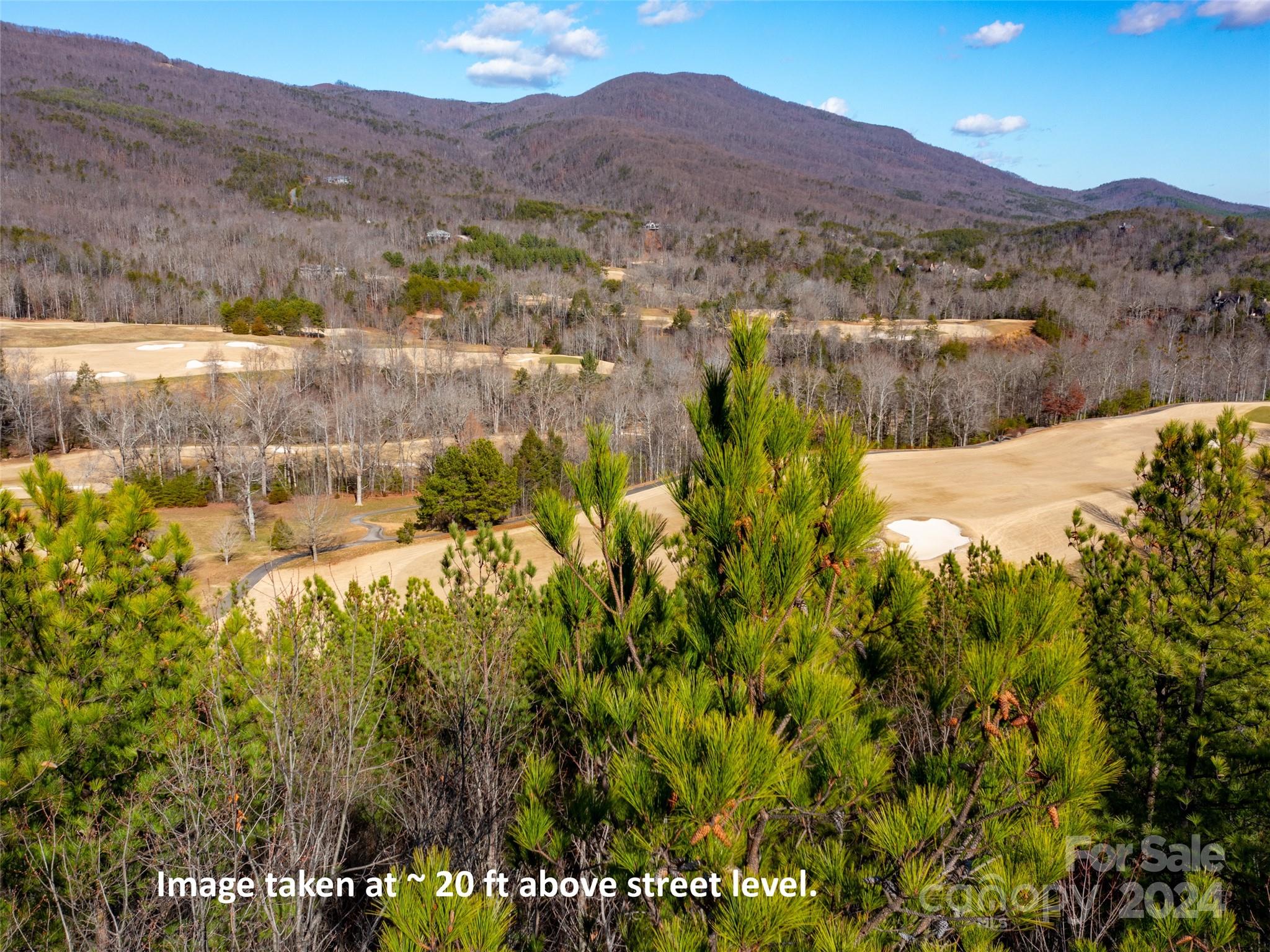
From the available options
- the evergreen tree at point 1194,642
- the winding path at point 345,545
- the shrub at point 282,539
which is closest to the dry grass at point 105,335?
the winding path at point 345,545

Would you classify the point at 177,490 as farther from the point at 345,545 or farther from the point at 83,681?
the point at 83,681

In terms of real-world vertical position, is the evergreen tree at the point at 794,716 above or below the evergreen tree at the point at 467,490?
above

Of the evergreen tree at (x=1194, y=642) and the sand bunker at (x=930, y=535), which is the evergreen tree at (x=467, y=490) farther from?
the evergreen tree at (x=1194, y=642)

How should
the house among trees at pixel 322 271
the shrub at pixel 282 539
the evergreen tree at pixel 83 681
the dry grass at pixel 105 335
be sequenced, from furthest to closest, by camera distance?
the house among trees at pixel 322 271, the dry grass at pixel 105 335, the shrub at pixel 282 539, the evergreen tree at pixel 83 681

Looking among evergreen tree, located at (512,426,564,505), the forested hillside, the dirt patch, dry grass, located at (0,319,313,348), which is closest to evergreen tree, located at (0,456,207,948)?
the forested hillside

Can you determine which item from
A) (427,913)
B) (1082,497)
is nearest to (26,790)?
(427,913)

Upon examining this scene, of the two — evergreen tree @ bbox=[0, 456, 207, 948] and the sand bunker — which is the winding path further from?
the sand bunker

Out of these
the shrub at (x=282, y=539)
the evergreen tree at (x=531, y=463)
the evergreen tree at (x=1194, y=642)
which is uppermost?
the evergreen tree at (x=1194, y=642)

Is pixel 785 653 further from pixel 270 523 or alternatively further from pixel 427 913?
pixel 270 523

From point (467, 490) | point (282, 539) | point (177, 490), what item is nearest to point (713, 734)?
point (282, 539)
